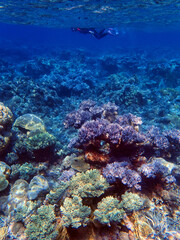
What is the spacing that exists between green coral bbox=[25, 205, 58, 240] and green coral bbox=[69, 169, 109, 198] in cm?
66

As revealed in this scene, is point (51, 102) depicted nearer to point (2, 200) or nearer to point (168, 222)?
point (2, 200)

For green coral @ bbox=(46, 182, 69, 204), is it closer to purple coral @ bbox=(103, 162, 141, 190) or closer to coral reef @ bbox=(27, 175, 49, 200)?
coral reef @ bbox=(27, 175, 49, 200)

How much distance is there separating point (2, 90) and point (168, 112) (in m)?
13.0

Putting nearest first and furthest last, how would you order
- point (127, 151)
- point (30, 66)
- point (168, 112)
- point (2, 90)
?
1. point (127, 151)
2. point (168, 112)
3. point (2, 90)
4. point (30, 66)

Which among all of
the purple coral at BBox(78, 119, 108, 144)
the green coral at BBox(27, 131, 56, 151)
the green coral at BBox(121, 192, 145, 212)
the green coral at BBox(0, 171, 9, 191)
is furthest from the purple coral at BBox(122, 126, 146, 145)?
the green coral at BBox(0, 171, 9, 191)


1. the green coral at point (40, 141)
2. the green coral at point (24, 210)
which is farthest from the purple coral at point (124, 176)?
the green coral at point (40, 141)

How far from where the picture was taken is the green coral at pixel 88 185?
337cm

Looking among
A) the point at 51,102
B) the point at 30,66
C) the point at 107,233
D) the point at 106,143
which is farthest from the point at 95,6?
the point at 107,233

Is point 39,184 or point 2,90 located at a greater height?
point 39,184

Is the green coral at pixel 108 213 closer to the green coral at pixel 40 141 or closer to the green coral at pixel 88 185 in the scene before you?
the green coral at pixel 88 185

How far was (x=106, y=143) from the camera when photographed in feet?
15.8

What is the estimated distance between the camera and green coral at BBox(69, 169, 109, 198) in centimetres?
337

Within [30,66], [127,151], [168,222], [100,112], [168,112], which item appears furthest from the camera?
[30,66]

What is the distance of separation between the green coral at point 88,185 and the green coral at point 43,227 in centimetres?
66
